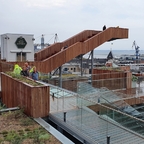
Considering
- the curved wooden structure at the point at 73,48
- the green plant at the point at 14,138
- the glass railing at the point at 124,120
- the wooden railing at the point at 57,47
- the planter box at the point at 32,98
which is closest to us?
the glass railing at the point at 124,120

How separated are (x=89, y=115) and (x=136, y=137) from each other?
2.00 metres

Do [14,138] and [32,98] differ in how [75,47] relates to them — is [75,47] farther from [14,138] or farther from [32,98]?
[14,138]

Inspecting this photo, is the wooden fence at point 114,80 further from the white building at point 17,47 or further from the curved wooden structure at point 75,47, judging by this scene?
the white building at point 17,47

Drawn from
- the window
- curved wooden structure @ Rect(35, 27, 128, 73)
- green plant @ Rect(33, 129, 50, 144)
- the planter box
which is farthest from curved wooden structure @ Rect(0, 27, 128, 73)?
green plant @ Rect(33, 129, 50, 144)

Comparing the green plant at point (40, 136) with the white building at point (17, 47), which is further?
the white building at point (17, 47)

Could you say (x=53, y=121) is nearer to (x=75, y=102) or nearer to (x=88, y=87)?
(x=75, y=102)

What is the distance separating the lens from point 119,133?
6656mm

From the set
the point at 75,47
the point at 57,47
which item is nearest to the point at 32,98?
the point at 75,47

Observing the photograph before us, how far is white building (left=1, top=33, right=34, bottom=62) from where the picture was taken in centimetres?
1989

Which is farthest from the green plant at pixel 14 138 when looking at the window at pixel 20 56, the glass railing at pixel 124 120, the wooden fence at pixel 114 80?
the window at pixel 20 56

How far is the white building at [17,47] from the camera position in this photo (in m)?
19.9

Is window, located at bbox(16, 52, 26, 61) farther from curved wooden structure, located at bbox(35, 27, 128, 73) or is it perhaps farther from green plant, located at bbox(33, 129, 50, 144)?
green plant, located at bbox(33, 129, 50, 144)

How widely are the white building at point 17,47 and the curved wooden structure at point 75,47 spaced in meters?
1.08

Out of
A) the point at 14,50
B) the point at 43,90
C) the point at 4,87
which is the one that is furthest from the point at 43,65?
the point at 43,90
